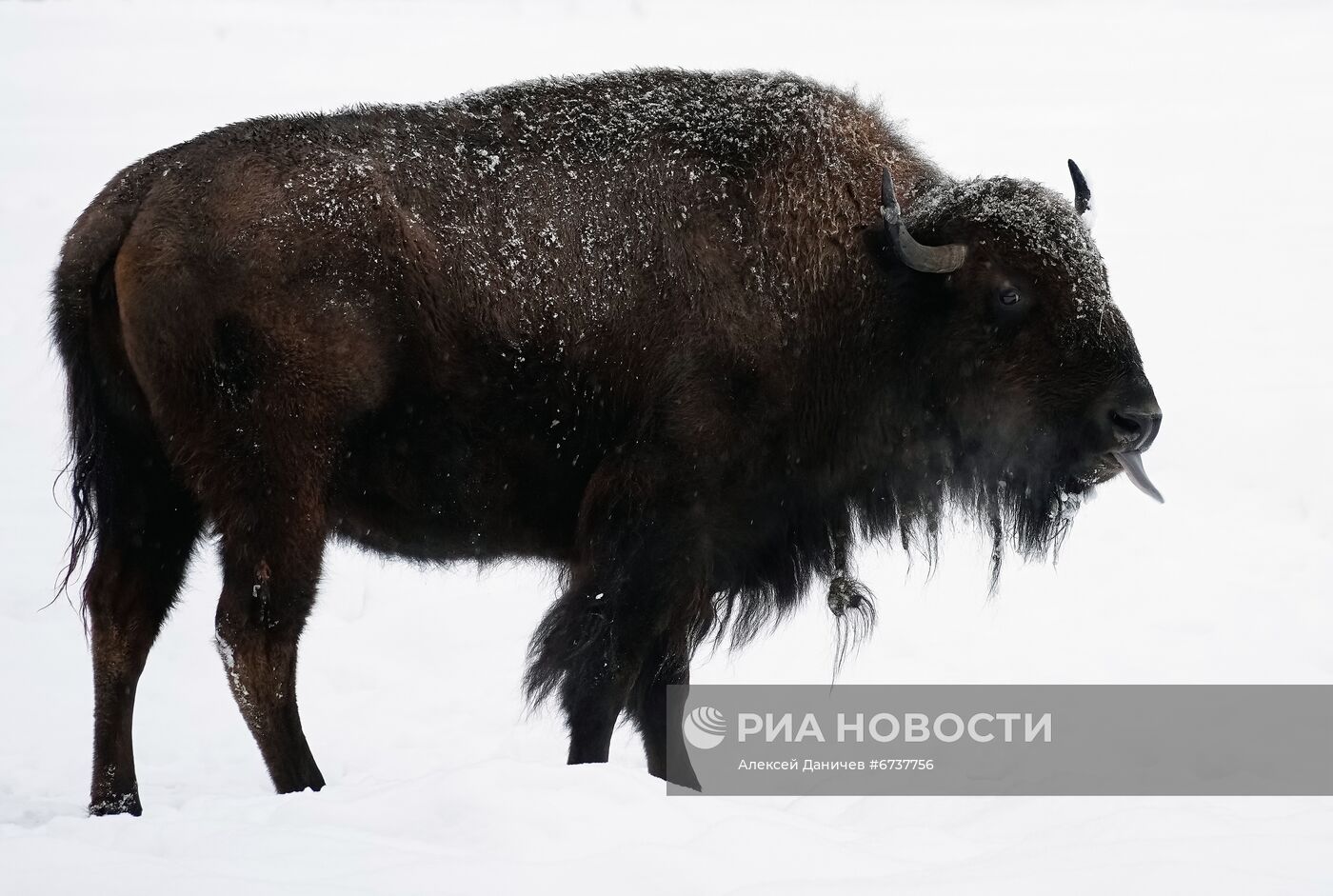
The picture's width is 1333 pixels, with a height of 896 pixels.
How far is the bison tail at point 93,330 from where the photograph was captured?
4.64 meters

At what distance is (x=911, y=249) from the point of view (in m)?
5.01

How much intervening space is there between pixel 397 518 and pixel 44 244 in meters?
8.79

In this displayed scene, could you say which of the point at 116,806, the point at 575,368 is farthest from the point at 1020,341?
the point at 116,806

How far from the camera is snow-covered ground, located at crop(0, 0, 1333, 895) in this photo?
145 inches

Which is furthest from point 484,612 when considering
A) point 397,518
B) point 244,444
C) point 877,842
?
point 877,842

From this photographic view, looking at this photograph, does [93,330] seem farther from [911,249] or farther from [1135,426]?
[1135,426]

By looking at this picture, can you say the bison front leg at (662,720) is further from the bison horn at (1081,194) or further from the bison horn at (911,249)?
the bison horn at (1081,194)

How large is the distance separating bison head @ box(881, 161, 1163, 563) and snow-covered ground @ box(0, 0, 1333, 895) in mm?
724

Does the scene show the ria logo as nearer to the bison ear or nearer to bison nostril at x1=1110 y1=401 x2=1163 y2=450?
bison nostril at x1=1110 y1=401 x2=1163 y2=450

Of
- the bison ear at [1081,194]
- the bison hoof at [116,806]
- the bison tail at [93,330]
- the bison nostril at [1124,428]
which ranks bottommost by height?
the bison hoof at [116,806]

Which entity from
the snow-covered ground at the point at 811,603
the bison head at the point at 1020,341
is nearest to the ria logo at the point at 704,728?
the snow-covered ground at the point at 811,603

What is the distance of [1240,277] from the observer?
44.3ft

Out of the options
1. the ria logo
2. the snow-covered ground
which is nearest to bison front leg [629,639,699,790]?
the ria logo

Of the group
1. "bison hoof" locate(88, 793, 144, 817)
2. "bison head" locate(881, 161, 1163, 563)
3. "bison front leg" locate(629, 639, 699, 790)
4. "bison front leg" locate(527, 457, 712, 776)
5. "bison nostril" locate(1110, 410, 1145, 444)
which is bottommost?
"bison hoof" locate(88, 793, 144, 817)
